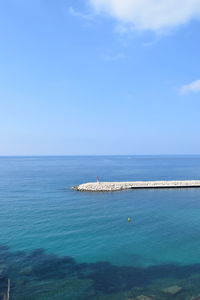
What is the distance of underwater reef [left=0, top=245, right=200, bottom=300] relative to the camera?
2130cm

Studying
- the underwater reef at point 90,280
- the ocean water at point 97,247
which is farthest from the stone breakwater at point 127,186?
the underwater reef at point 90,280

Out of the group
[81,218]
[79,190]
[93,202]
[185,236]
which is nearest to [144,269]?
[185,236]

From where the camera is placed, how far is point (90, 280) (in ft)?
77.9

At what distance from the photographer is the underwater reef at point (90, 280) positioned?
21.3m

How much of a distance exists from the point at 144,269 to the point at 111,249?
5.76 meters

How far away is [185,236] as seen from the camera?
34.7 meters

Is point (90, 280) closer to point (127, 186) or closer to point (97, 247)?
point (97, 247)

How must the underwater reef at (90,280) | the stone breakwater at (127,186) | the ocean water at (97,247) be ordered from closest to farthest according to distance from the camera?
1. the underwater reef at (90,280)
2. the ocean water at (97,247)
3. the stone breakwater at (127,186)

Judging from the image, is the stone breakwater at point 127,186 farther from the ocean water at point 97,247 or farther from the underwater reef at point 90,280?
the underwater reef at point 90,280

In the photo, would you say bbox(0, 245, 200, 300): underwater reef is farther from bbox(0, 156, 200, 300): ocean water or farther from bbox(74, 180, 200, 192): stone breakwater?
bbox(74, 180, 200, 192): stone breakwater

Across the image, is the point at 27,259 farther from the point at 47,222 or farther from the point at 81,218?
the point at 81,218

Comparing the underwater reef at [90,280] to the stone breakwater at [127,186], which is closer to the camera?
the underwater reef at [90,280]

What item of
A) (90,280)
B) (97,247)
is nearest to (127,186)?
(97,247)

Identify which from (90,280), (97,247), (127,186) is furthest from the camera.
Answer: (127,186)
